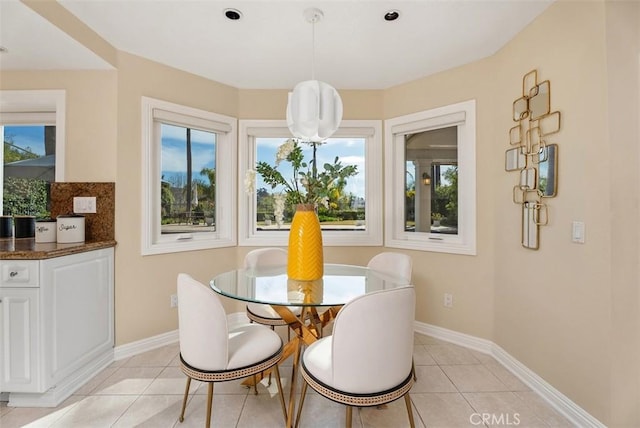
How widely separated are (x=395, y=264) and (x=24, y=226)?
2889 mm

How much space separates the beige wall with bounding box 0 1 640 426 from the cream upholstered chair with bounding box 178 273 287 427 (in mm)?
1337

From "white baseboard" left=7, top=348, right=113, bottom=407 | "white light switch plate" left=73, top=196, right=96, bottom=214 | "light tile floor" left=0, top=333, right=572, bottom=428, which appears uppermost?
"white light switch plate" left=73, top=196, right=96, bottom=214

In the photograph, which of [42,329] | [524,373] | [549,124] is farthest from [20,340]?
[549,124]

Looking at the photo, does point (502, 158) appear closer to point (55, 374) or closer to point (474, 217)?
point (474, 217)

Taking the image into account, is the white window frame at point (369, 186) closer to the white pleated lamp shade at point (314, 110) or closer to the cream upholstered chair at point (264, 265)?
the cream upholstered chair at point (264, 265)

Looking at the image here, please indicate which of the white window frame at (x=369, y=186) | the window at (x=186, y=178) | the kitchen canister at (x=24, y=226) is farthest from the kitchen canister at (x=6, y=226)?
the white window frame at (x=369, y=186)

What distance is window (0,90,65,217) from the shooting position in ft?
8.80

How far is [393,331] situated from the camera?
1.31 m

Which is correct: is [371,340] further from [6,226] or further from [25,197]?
[25,197]

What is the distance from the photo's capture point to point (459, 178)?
284cm

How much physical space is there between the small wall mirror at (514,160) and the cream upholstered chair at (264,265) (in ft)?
6.31

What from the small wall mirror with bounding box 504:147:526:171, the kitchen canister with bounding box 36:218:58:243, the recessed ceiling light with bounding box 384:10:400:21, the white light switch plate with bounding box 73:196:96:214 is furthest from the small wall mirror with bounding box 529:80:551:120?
the kitchen canister with bounding box 36:218:58:243

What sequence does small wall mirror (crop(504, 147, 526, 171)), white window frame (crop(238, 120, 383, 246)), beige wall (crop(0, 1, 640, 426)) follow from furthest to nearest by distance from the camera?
white window frame (crop(238, 120, 383, 246)), small wall mirror (crop(504, 147, 526, 171)), beige wall (crop(0, 1, 640, 426))

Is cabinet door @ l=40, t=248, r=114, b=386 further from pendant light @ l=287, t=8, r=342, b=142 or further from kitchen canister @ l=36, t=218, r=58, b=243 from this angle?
pendant light @ l=287, t=8, r=342, b=142
